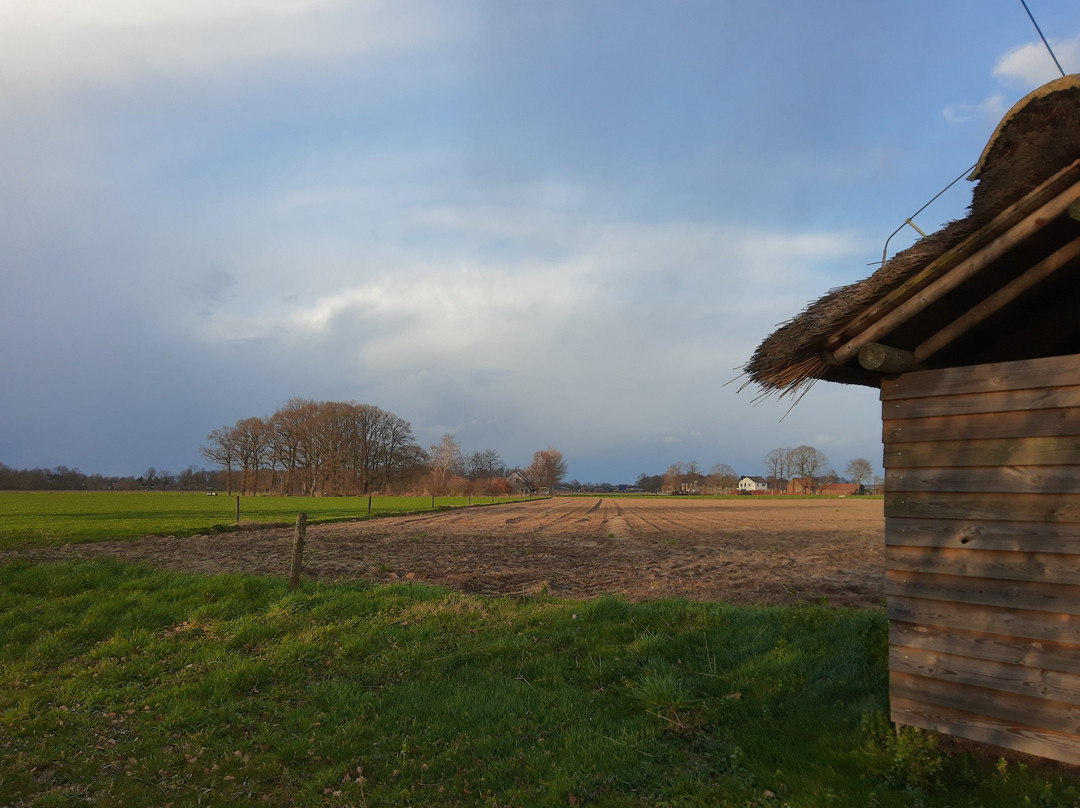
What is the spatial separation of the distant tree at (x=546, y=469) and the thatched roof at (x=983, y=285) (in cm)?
14316

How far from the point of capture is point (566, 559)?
20172mm

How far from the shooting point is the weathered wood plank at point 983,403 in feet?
13.2

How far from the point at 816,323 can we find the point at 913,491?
4.89ft

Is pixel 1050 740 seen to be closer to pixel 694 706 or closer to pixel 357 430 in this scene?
pixel 694 706

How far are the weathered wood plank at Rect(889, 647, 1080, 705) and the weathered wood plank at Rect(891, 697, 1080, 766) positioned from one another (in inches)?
8.5

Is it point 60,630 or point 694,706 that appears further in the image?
point 60,630

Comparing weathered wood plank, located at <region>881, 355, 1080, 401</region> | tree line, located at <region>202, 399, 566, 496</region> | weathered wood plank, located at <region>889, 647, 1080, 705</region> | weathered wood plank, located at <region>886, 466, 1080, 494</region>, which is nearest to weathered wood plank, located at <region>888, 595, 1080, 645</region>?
weathered wood plank, located at <region>889, 647, 1080, 705</region>

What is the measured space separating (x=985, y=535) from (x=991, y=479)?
0.39m

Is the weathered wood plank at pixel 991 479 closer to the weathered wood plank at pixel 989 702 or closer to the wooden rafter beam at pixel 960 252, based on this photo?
the wooden rafter beam at pixel 960 252

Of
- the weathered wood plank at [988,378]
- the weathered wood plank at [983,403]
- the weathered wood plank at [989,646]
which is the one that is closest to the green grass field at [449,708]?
the weathered wood plank at [989,646]

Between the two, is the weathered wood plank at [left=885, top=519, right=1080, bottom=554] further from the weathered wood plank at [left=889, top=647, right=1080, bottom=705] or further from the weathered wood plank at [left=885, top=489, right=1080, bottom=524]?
the weathered wood plank at [left=889, top=647, right=1080, bottom=705]

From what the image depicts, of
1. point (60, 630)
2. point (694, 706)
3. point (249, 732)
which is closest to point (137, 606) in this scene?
point (60, 630)

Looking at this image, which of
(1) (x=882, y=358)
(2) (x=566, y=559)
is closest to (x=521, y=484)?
(2) (x=566, y=559)

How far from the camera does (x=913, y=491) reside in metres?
4.66
